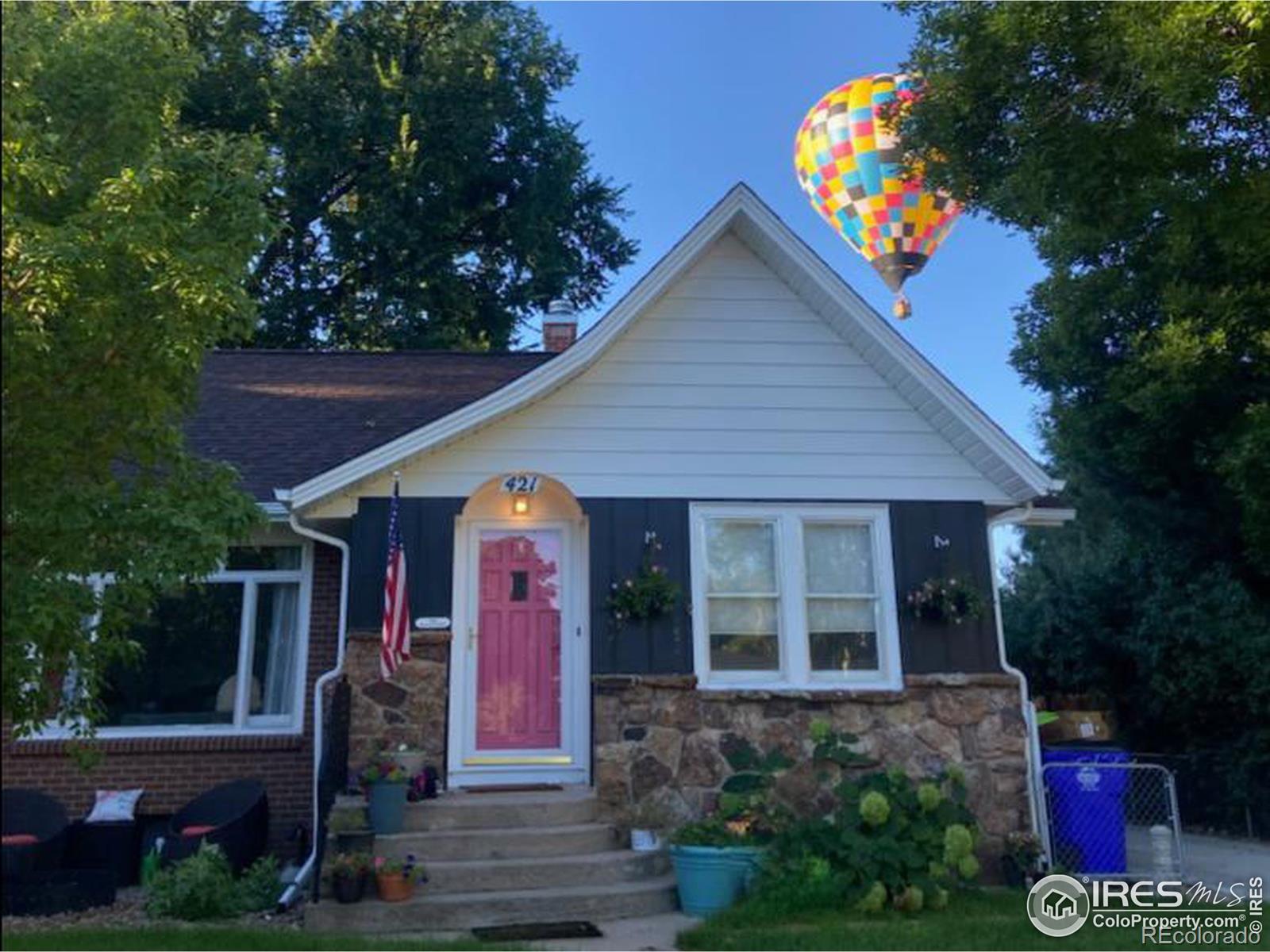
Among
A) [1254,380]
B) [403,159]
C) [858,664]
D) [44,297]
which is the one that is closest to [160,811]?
[44,297]

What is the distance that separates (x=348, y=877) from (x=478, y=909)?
88cm

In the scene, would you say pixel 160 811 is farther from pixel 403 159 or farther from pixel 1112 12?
pixel 403 159

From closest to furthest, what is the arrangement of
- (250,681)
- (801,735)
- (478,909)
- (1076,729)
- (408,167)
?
(478,909) → (801,735) → (250,681) → (1076,729) → (408,167)


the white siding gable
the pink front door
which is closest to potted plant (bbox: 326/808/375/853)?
the pink front door

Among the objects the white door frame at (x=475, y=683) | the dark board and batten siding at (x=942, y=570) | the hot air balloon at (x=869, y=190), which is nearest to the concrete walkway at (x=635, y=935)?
the white door frame at (x=475, y=683)

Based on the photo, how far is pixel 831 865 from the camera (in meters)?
7.00

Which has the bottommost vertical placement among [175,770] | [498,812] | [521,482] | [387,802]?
[498,812]

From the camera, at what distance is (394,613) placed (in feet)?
24.8

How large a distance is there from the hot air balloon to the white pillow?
37.3 feet

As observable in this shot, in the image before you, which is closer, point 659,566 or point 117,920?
Result: point 117,920

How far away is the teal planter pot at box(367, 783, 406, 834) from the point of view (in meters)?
7.20

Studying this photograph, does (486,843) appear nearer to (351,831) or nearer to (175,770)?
(351,831)

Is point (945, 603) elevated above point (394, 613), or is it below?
above

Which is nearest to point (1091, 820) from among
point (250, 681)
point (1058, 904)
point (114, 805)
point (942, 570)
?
point (1058, 904)
